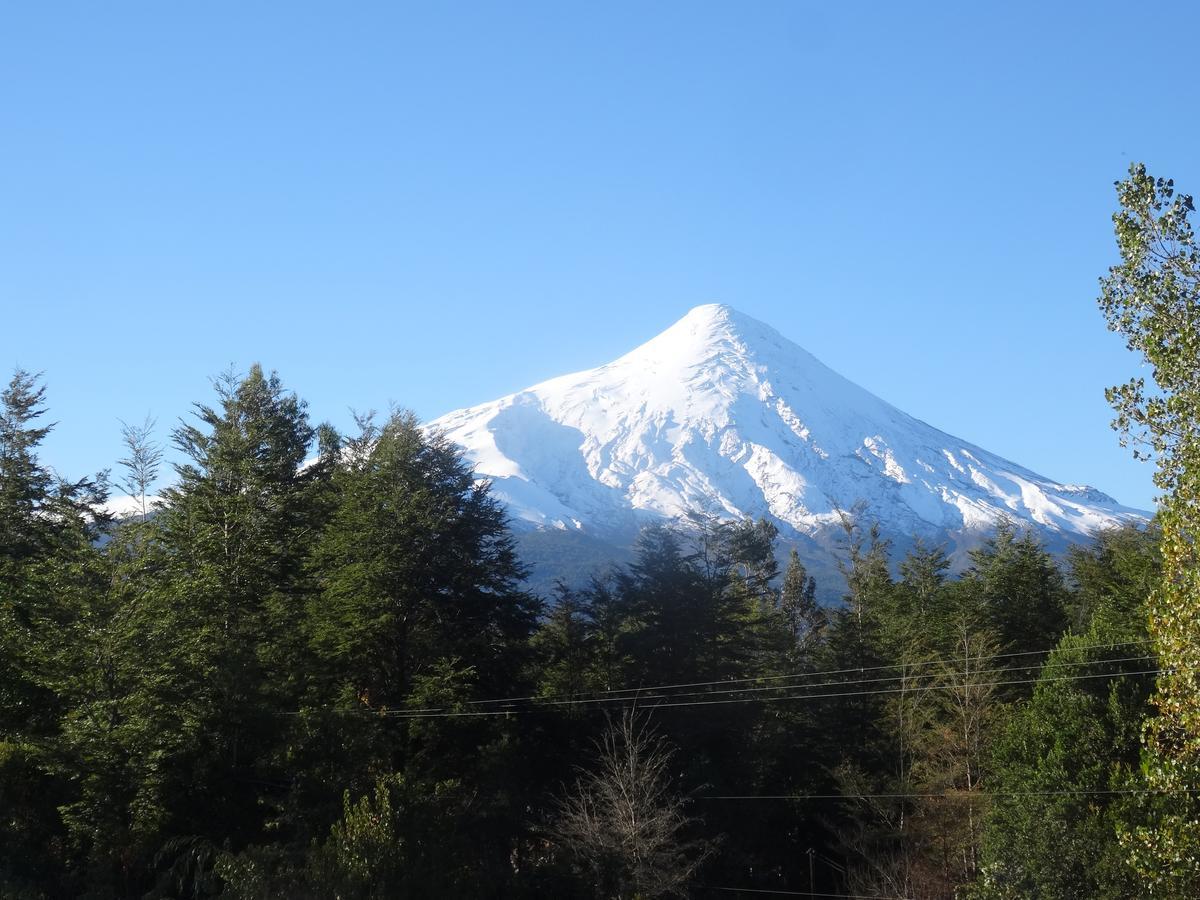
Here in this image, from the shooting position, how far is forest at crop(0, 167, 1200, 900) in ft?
59.6

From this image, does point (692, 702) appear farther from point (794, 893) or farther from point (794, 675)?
point (794, 893)

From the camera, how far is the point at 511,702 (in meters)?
30.8

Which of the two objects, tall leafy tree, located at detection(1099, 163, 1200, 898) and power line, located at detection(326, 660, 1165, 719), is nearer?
tall leafy tree, located at detection(1099, 163, 1200, 898)

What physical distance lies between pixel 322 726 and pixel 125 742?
4150 mm

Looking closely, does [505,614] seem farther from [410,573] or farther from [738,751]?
[738,751]

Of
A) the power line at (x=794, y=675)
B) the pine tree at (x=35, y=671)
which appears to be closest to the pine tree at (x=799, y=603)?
the power line at (x=794, y=675)

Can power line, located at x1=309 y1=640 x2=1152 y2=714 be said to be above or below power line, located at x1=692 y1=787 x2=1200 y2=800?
above

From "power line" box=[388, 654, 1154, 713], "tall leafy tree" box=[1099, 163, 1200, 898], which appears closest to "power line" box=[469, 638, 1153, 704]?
"power line" box=[388, 654, 1154, 713]

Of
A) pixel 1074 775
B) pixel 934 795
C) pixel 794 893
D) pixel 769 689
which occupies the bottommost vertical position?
pixel 794 893

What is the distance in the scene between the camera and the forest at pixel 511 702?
1816cm

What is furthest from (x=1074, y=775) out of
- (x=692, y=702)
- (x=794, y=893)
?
(x=692, y=702)

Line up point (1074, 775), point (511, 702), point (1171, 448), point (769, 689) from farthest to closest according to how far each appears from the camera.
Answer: point (769, 689) → point (511, 702) → point (1074, 775) → point (1171, 448)

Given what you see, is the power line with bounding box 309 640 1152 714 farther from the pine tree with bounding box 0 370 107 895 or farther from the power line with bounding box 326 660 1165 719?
the pine tree with bounding box 0 370 107 895

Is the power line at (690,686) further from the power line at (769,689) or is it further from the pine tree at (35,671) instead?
the pine tree at (35,671)
